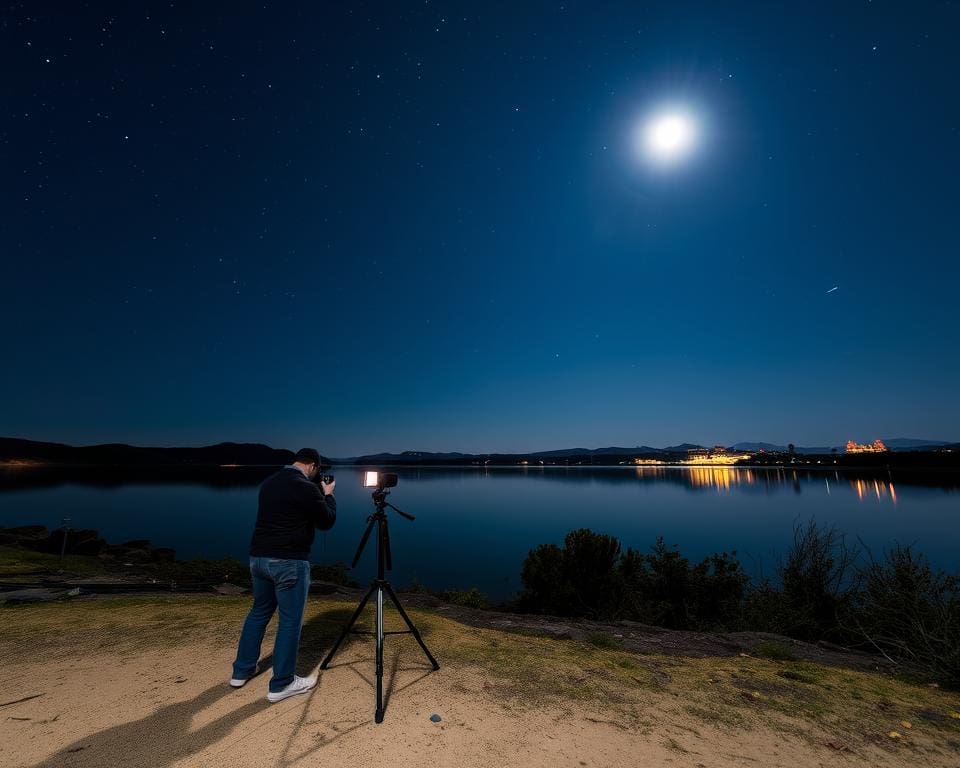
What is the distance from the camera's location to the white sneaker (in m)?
3.88

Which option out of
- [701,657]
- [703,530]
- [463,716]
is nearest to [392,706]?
[463,716]

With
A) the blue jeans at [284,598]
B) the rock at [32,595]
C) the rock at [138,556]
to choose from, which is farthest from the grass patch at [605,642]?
the rock at [138,556]

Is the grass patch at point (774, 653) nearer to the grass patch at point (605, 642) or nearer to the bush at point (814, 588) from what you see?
the grass patch at point (605, 642)

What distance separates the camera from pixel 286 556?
12.9 ft

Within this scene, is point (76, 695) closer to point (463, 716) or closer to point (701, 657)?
point (463, 716)

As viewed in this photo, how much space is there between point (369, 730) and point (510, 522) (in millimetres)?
64132

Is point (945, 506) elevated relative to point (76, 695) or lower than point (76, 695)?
lower

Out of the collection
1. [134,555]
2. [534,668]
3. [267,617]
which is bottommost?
[134,555]

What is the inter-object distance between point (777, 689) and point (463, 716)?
364cm

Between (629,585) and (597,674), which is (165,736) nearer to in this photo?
(597,674)

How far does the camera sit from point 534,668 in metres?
4.91

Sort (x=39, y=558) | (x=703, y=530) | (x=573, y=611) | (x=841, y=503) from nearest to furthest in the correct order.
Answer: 1. (x=39, y=558)
2. (x=573, y=611)
3. (x=703, y=530)
4. (x=841, y=503)

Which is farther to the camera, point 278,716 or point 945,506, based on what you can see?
point 945,506

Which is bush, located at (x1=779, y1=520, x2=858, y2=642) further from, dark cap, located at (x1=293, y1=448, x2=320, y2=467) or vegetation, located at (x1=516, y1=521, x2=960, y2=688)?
dark cap, located at (x1=293, y1=448, x2=320, y2=467)
